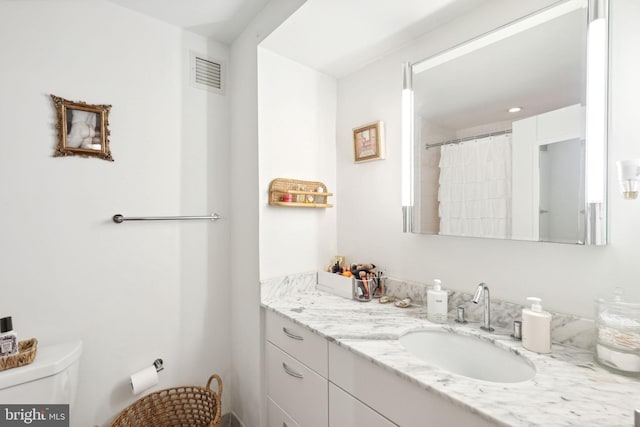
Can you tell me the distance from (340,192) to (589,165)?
1169 millimetres

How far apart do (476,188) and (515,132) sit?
0.25m

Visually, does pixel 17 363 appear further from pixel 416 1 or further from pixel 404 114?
pixel 416 1

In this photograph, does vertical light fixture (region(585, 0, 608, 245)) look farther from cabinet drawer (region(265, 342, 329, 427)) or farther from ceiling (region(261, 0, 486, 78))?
cabinet drawer (region(265, 342, 329, 427))

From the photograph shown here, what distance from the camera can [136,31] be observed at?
1.47m

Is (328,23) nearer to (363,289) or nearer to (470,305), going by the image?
(363,289)

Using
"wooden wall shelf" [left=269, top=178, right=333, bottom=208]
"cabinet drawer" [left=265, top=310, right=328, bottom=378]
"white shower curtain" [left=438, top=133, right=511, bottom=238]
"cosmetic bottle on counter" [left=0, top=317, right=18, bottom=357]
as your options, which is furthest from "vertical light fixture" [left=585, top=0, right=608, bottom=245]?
"cosmetic bottle on counter" [left=0, top=317, right=18, bottom=357]

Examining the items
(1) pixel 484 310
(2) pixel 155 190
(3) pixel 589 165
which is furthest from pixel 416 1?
(2) pixel 155 190

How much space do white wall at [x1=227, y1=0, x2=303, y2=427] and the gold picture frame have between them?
63 centimetres

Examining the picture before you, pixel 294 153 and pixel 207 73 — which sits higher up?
pixel 207 73

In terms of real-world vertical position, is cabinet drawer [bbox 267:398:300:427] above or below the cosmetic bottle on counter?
below

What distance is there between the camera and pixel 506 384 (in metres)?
0.75

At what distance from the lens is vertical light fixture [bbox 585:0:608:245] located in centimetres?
88

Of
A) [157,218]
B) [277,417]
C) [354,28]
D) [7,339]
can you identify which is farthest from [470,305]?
[7,339]

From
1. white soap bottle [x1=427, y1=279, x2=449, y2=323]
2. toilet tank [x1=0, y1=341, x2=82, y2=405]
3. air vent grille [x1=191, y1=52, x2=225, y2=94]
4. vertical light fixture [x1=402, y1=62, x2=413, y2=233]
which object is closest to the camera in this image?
toilet tank [x1=0, y1=341, x2=82, y2=405]
